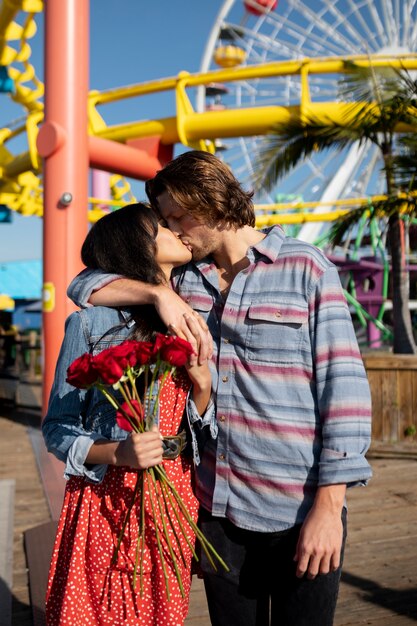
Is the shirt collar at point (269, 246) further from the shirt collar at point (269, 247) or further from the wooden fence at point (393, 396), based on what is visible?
the wooden fence at point (393, 396)

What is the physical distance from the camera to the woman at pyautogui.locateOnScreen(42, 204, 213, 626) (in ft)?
5.00

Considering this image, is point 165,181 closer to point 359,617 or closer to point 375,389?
point 359,617

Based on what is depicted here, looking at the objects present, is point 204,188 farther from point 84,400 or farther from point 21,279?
point 21,279

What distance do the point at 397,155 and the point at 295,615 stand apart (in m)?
6.08

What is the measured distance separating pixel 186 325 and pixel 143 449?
0.28m

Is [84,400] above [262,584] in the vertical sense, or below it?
above

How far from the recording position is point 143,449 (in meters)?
1.37

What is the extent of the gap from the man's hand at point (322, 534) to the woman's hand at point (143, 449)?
335mm

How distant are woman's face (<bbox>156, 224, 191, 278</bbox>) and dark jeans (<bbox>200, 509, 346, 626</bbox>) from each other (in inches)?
23.3

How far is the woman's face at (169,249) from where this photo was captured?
161 cm

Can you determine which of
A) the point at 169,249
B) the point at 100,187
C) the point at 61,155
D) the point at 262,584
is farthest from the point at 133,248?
the point at 100,187

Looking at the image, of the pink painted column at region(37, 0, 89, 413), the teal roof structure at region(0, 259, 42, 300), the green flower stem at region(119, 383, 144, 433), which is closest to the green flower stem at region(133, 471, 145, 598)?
the green flower stem at region(119, 383, 144, 433)

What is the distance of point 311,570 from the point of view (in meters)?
1.44

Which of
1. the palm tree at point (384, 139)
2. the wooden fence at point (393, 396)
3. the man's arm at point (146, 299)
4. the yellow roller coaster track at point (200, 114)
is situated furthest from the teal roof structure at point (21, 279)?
the man's arm at point (146, 299)
